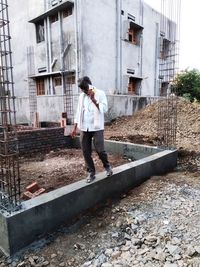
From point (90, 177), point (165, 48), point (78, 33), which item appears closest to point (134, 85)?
point (165, 48)

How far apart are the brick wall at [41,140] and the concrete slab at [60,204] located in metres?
3.40

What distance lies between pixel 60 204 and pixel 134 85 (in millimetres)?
12467

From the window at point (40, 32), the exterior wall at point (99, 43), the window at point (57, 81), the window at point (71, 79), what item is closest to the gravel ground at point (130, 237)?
the exterior wall at point (99, 43)

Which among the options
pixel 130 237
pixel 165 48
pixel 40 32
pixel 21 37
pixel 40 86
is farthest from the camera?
pixel 165 48

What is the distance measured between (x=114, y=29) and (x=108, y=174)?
10.5 metres

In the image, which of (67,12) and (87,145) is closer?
(87,145)

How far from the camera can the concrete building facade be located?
10.8 m

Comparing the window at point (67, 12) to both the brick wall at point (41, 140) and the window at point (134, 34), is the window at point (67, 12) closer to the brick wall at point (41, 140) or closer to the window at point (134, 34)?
the window at point (134, 34)

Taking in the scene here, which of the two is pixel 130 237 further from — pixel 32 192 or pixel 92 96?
pixel 92 96

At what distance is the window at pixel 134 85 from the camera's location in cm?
1405

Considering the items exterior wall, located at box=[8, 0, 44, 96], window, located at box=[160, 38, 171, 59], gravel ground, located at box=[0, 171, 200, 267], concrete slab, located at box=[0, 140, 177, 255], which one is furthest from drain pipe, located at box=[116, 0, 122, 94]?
gravel ground, located at box=[0, 171, 200, 267]

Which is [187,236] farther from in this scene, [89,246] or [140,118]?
[140,118]

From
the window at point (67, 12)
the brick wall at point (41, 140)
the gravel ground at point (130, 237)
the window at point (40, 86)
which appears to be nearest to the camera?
the gravel ground at point (130, 237)

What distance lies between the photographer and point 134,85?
14469mm
